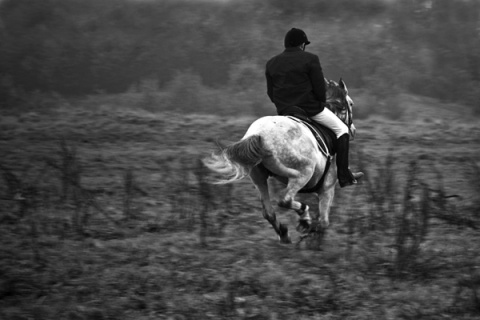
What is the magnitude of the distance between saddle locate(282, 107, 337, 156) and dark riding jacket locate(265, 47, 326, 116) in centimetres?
6

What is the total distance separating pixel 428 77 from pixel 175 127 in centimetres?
1553

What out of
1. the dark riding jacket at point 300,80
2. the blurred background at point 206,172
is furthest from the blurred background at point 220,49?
the dark riding jacket at point 300,80

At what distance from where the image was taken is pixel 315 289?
21.3ft

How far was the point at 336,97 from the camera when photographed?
8492 millimetres

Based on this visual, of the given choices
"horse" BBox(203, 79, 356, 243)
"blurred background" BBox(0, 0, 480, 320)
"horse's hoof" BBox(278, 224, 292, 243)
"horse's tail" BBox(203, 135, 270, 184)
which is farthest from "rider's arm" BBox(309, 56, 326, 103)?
"horse's hoof" BBox(278, 224, 292, 243)

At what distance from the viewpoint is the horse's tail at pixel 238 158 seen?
720 centimetres

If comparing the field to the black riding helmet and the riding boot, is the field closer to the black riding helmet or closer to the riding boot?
the riding boot

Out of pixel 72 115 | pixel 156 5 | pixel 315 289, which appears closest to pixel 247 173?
pixel 315 289

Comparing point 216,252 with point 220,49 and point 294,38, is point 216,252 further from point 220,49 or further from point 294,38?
point 220,49

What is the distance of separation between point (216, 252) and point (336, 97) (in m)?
2.46

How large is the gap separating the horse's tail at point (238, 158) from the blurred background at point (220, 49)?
15.8 metres

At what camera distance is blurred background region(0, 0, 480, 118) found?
26281 mm

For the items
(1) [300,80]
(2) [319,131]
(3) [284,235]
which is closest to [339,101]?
(2) [319,131]

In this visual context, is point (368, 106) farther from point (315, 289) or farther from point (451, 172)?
point (315, 289)
